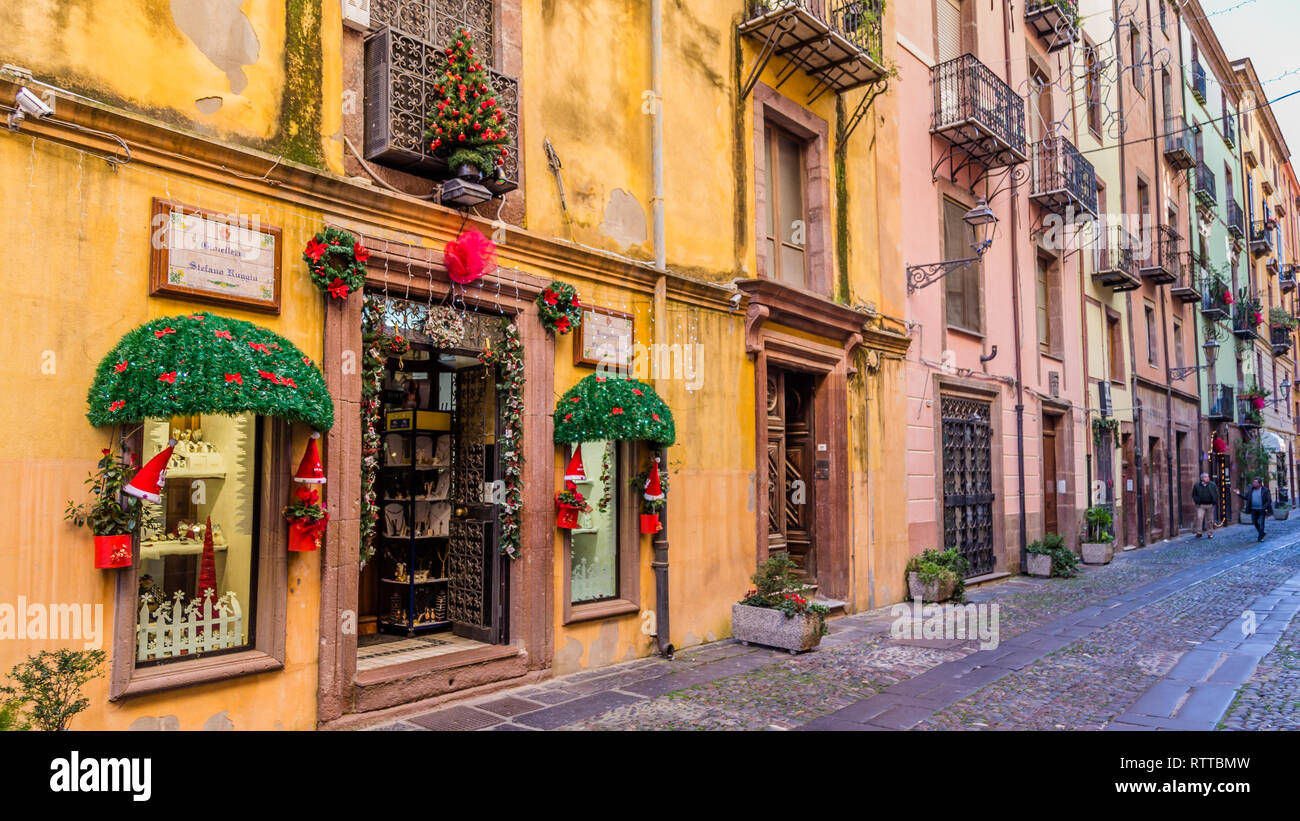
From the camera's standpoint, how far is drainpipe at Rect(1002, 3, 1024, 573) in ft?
52.5

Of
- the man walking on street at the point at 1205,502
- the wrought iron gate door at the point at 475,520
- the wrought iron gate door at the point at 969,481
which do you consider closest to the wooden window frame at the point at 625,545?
the wrought iron gate door at the point at 475,520

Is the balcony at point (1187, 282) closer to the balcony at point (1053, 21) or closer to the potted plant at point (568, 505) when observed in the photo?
the balcony at point (1053, 21)

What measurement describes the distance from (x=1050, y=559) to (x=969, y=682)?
8.97 metres

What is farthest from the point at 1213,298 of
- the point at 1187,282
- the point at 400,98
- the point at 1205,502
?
the point at 400,98

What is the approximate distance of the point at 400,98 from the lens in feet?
21.8

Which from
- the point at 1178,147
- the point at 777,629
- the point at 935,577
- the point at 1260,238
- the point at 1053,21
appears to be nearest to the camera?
the point at 777,629

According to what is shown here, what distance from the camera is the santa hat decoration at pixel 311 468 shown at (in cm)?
590

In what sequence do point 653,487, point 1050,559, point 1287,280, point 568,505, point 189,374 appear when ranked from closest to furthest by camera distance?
1. point 189,374
2. point 568,505
3. point 653,487
4. point 1050,559
5. point 1287,280

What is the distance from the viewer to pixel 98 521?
4.98 m

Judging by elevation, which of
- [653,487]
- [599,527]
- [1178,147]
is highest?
[1178,147]

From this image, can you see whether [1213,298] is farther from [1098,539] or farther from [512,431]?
[512,431]

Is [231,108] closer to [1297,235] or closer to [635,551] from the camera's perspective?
[635,551]

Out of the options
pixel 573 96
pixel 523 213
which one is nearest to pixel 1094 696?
pixel 523 213

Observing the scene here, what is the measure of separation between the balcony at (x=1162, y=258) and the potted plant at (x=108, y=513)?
23398 mm
